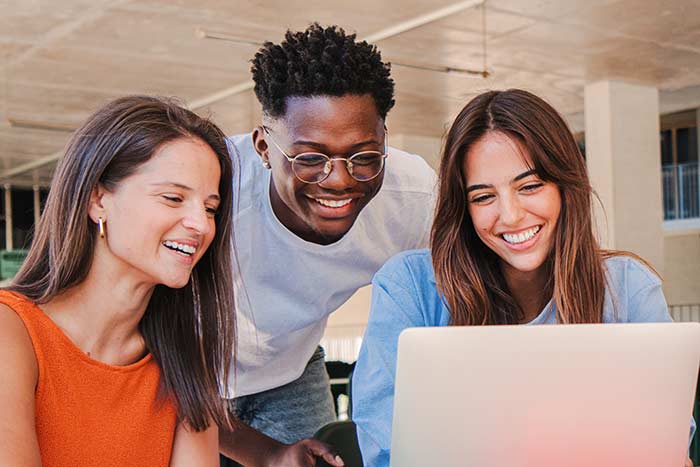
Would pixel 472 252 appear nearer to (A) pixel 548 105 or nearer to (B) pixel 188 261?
(A) pixel 548 105

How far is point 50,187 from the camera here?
162cm

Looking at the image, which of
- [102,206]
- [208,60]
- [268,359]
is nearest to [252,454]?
[268,359]

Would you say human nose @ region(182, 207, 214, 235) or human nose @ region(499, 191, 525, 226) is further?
human nose @ region(499, 191, 525, 226)

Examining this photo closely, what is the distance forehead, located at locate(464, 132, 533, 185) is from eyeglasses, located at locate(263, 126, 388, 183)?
22 cm

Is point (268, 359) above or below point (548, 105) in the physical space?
below

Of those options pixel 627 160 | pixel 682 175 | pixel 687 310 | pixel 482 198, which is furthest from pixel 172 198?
pixel 682 175

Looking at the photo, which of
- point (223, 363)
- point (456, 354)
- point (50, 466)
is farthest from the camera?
point (223, 363)

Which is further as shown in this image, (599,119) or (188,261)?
(599,119)

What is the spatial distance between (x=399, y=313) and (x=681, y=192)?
41.8 feet

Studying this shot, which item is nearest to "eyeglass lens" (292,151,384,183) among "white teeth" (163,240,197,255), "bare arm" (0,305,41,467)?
"white teeth" (163,240,197,255)

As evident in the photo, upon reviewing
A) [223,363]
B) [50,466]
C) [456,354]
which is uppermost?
[456,354]

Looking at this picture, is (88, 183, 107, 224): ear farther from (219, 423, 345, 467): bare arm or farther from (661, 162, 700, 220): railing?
(661, 162, 700, 220): railing

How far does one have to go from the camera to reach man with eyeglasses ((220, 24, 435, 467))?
1994 millimetres

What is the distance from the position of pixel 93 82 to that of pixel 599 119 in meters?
5.08
